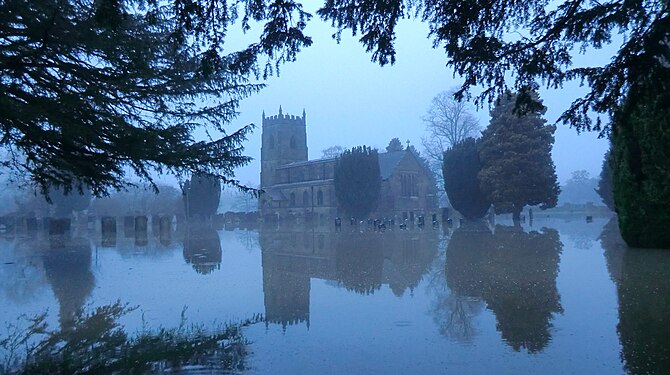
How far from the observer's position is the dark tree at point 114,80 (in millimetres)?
4719

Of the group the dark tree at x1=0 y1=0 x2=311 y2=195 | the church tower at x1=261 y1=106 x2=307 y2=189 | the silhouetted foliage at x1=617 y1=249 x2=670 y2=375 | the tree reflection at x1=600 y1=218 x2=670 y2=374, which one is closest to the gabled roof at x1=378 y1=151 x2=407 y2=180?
the church tower at x1=261 y1=106 x2=307 y2=189

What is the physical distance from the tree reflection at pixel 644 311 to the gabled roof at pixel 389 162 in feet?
148

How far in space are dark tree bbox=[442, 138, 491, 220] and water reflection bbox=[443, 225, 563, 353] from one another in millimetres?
22780

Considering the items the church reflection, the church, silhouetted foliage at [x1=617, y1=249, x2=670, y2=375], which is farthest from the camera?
the church

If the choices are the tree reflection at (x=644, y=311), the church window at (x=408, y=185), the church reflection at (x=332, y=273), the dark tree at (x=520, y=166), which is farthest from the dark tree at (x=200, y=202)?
the tree reflection at (x=644, y=311)

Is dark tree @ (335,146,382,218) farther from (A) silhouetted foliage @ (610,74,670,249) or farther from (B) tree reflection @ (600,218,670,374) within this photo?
(B) tree reflection @ (600,218,670,374)

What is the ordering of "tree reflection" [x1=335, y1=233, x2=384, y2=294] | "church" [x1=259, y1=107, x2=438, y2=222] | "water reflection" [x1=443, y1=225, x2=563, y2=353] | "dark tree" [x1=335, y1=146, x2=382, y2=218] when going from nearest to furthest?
"water reflection" [x1=443, y1=225, x2=563, y2=353]
"tree reflection" [x1=335, y1=233, x2=384, y2=294]
"dark tree" [x1=335, y1=146, x2=382, y2=218]
"church" [x1=259, y1=107, x2=438, y2=222]

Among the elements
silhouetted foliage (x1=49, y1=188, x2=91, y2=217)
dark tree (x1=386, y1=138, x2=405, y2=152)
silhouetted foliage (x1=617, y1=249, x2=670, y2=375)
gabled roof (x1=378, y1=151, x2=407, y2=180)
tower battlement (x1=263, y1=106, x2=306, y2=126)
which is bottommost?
silhouetted foliage (x1=617, y1=249, x2=670, y2=375)

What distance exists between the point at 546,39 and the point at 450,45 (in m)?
0.94

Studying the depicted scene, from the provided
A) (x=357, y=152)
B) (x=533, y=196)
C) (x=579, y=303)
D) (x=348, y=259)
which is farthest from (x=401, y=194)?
(x=579, y=303)

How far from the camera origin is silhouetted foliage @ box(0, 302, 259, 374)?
4.27 metres

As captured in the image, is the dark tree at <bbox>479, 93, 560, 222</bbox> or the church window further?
the church window

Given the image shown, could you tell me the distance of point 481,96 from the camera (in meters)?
5.29

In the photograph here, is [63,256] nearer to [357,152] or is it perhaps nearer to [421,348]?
[421,348]
